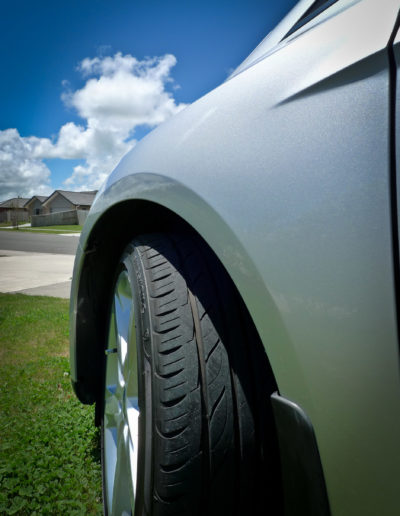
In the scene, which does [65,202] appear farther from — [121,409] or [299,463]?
[299,463]

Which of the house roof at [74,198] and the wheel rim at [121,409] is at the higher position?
the house roof at [74,198]

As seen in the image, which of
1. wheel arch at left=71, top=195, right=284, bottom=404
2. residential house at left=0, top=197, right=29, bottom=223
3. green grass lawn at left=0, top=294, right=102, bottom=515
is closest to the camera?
wheel arch at left=71, top=195, right=284, bottom=404

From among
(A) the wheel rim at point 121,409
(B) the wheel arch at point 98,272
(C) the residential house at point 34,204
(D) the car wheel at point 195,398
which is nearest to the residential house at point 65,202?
(C) the residential house at point 34,204

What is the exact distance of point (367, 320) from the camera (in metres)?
0.48

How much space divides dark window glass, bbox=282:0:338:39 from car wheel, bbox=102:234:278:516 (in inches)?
23.8

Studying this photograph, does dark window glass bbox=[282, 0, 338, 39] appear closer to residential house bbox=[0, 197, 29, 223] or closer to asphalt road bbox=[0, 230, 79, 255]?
asphalt road bbox=[0, 230, 79, 255]

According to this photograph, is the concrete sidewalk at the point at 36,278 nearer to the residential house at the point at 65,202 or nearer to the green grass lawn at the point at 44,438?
the green grass lawn at the point at 44,438

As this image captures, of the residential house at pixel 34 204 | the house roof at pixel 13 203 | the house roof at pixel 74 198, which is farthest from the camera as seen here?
the house roof at pixel 13 203

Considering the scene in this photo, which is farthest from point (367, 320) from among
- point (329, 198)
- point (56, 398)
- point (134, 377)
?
point (56, 398)

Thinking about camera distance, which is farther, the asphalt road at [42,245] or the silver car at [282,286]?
the asphalt road at [42,245]

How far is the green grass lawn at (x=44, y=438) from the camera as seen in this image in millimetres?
1369

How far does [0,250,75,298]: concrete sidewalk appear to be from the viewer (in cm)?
527

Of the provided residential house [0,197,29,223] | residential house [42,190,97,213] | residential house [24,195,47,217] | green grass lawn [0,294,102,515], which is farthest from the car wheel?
residential house [24,195,47,217]

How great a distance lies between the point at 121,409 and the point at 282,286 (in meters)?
0.88
